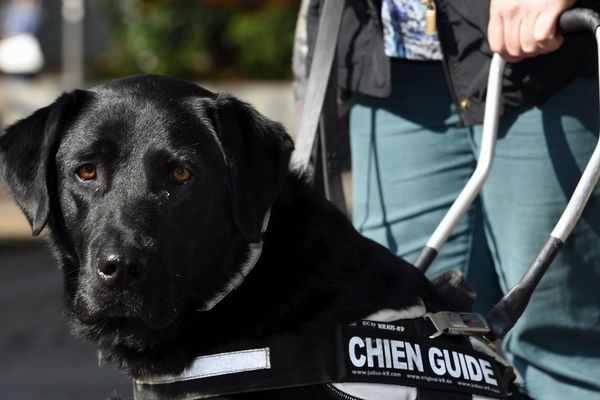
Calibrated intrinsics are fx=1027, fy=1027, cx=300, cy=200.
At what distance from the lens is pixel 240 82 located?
1433cm

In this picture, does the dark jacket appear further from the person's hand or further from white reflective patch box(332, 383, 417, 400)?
white reflective patch box(332, 383, 417, 400)

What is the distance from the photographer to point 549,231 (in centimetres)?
268

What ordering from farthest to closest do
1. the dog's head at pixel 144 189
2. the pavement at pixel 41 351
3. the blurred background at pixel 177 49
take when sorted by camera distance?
the blurred background at pixel 177 49
the pavement at pixel 41 351
the dog's head at pixel 144 189

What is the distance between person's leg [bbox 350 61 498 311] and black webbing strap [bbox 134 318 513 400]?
0.57m

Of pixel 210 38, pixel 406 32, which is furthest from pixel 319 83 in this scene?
pixel 210 38

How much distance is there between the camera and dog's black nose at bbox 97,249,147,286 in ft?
7.64

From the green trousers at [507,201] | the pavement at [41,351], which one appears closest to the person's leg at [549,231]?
the green trousers at [507,201]

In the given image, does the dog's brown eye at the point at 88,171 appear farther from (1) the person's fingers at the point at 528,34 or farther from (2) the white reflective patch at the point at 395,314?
(1) the person's fingers at the point at 528,34

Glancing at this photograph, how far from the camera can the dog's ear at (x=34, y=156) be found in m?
2.53

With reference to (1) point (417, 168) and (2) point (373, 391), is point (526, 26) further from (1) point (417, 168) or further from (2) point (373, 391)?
(2) point (373, 391)

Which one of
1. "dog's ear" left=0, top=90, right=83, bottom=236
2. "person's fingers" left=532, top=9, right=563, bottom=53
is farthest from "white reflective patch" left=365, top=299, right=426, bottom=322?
"dog's ear" left=0, top=90, right=83, bottom=236

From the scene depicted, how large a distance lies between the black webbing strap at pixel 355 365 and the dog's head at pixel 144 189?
203mm

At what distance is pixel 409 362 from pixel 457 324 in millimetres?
145

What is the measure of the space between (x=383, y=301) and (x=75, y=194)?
80 centimetres
